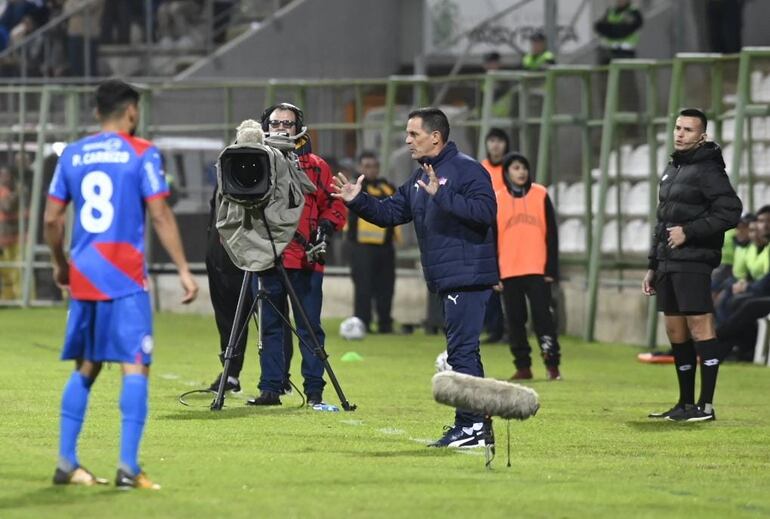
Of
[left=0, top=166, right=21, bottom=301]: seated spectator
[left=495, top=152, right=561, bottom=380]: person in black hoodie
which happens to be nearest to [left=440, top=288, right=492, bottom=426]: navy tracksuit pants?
[left=495, top=152, right=561, bottom=380]: person in black hoodie

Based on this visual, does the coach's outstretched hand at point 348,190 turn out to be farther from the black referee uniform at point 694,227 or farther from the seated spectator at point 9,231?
the seated spectator at point 9,231

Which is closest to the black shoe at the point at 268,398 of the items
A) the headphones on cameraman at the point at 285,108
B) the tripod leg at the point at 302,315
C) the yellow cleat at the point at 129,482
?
the tripod leg at the point at 302,315

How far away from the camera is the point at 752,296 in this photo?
19.7 meters

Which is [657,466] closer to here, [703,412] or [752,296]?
[703,412]

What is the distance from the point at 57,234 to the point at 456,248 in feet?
9.75

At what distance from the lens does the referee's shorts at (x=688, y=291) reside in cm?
1331

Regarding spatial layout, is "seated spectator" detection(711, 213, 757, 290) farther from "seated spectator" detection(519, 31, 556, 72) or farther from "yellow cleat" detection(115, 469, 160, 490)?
"yellow cleat" detection(115, 469, 160, 490)

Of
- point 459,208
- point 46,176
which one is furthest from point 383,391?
point 46,176

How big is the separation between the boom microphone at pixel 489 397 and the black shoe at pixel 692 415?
3825mm

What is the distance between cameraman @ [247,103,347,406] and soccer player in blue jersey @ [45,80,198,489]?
4.30 meters

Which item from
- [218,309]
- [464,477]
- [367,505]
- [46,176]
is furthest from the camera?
[46,176]

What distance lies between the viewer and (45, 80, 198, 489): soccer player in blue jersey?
9.16 m

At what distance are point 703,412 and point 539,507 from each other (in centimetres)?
501

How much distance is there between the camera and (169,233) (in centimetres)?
935
